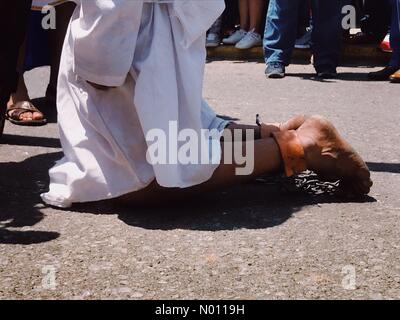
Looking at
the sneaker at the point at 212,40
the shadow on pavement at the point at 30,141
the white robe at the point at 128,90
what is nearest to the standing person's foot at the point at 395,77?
the sneaker at the point at 212,40

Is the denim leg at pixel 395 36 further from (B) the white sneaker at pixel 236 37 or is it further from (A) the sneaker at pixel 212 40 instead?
(A) the sneaker at pixel 212 40

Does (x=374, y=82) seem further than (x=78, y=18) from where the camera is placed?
Yes

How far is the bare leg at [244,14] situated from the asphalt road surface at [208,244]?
4083 mm

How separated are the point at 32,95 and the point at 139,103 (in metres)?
3.05

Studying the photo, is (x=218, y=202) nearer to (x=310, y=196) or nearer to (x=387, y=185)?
(x=310, y=196)

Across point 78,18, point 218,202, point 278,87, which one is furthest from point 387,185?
point 278,87

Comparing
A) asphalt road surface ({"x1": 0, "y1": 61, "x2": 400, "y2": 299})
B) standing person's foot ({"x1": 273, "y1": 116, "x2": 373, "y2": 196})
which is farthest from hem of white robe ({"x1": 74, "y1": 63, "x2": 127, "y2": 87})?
standing person's foot ({"x1": 273, "y1": 116, "x2": 373, "y2": 196})

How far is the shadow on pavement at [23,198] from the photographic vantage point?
273cm

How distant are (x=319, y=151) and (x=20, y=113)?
7.30ft

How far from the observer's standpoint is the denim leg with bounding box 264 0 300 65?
634cm

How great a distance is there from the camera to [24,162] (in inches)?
147

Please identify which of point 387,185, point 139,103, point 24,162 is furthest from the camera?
point 24,162

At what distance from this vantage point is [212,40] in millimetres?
7836

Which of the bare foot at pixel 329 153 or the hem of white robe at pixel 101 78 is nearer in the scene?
the hem of white robe at pixel 101 78
